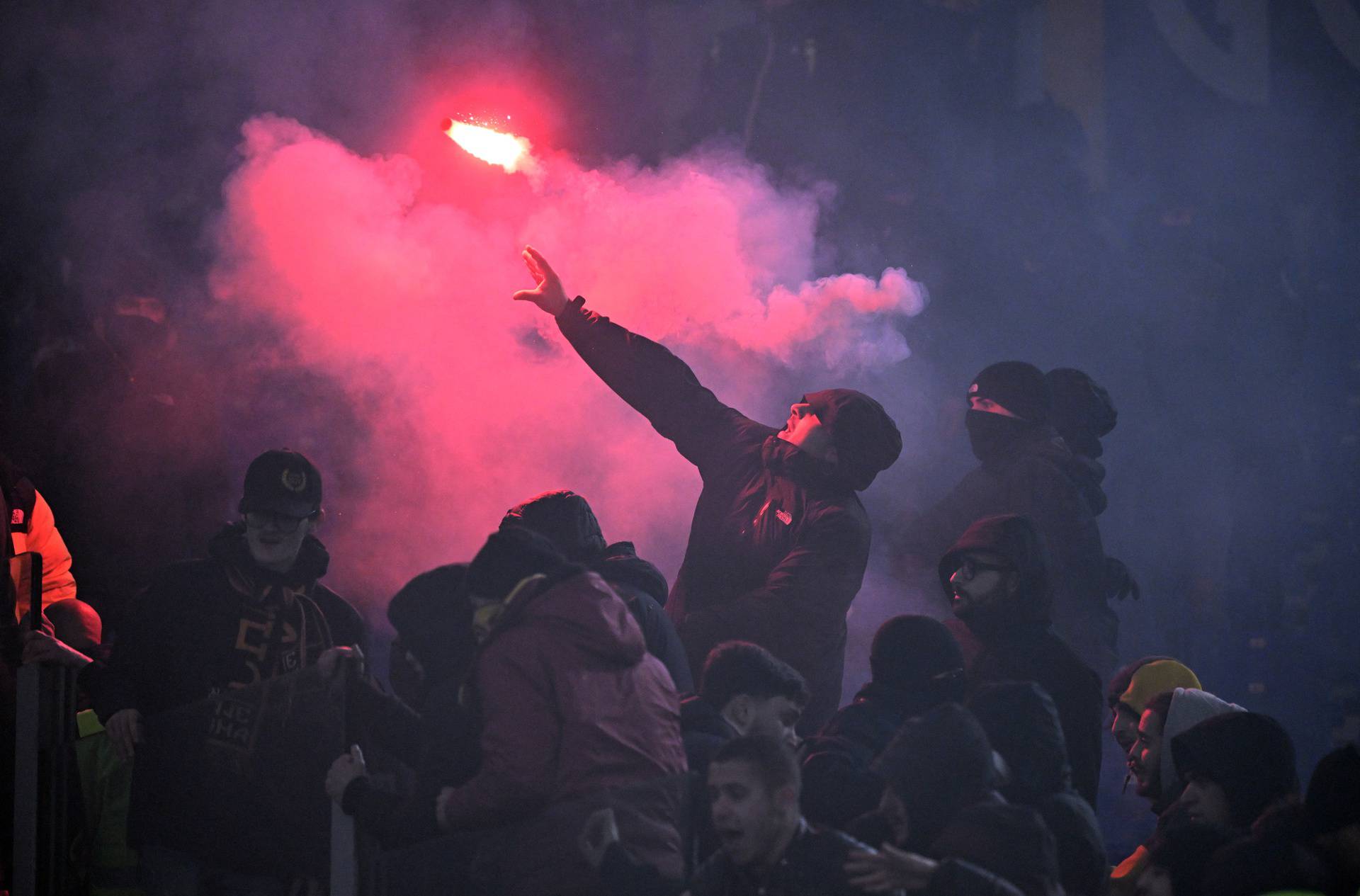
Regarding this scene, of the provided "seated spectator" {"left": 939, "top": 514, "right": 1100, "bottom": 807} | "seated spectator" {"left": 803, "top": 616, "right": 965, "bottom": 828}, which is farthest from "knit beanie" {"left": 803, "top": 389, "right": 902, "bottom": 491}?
"seated spectator" {"left": 803, "top": 616, "right": 965, "bottom": 828}

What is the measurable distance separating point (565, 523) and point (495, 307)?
3288mm

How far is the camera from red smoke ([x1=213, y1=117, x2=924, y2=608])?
6.99 m

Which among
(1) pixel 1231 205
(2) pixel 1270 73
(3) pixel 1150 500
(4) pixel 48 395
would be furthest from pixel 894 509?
(4) pixel 48 395

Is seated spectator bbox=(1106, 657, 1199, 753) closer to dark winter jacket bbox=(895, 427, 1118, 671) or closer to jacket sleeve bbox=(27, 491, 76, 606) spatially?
dark winter jacket bbox=(895, 427, 1118, 671)

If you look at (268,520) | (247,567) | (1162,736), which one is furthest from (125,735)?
(1162,736)

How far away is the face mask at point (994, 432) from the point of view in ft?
20.0

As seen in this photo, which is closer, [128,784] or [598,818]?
[598,818]

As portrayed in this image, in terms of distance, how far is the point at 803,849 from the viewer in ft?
9.68

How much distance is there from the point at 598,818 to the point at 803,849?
46 cm

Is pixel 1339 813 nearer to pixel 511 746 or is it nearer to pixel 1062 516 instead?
pixel 511 746

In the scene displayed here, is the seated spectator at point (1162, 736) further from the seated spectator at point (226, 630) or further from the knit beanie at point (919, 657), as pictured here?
the seated spectator at point (226, 630)

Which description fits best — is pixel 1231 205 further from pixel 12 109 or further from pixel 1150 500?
pixel 12 109

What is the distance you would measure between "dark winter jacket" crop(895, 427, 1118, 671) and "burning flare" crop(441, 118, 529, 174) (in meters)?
3.17

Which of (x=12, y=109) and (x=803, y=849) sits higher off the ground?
(x=12, y=109)
